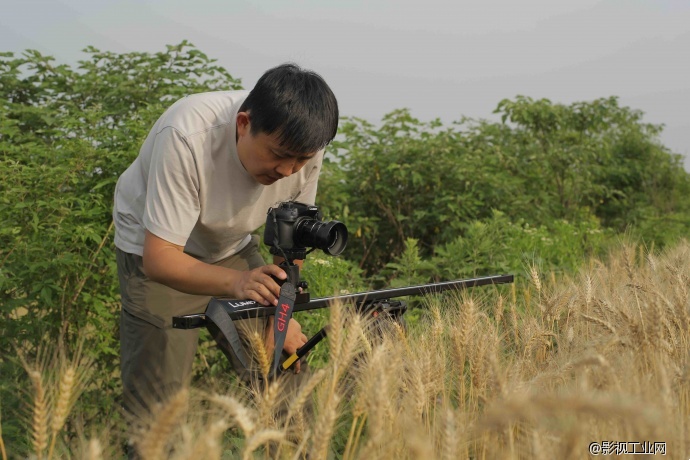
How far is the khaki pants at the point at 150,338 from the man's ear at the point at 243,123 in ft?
2.53

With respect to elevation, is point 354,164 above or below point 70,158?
above

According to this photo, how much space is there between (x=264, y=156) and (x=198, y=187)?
1.13 feet

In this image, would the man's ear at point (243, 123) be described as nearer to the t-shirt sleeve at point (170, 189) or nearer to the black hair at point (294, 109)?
the black hair at point (294, 109)

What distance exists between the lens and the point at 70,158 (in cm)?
420

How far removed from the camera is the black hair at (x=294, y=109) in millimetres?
2605

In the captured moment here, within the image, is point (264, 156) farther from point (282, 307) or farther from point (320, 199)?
point (320, 199)

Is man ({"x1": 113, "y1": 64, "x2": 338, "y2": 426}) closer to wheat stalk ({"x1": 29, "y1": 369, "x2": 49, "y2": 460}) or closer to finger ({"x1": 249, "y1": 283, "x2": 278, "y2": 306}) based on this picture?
finger ({"x1": 249, "y1": 283, "x2": 278, "y2": 306})

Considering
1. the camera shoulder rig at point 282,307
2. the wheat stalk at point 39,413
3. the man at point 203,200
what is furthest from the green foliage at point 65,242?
the wheat stalk at point 39,413

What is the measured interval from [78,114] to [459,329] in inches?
127

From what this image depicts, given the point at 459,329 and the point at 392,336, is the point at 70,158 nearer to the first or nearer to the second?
the point at 392,336

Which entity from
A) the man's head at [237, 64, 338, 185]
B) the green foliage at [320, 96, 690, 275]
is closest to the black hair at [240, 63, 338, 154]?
the man's head at [237, 64, 338, 185]

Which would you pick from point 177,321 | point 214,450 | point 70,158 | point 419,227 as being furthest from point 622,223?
point 214,450

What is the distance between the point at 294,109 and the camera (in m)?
2.61

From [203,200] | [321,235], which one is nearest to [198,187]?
[203,200]
